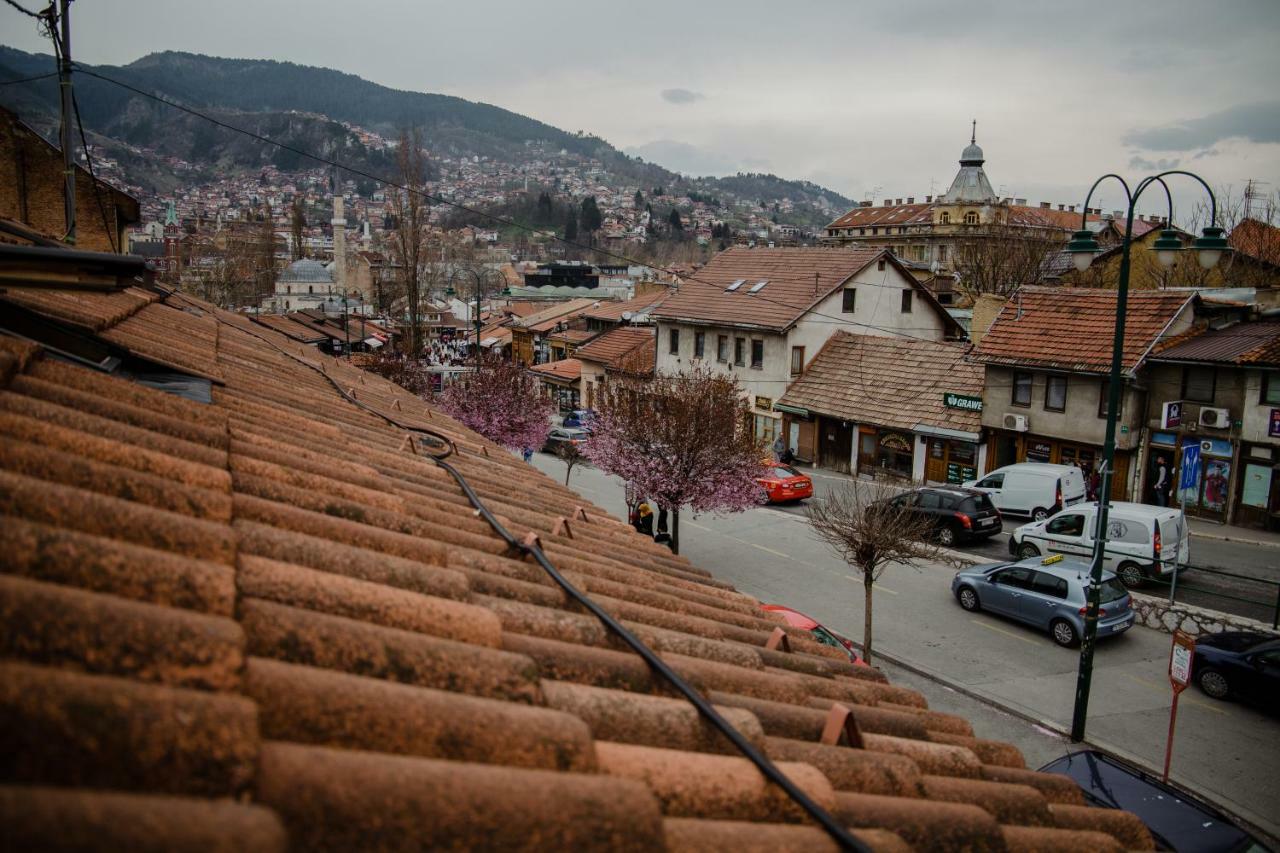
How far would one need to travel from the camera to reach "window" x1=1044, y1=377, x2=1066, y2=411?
88.4ft

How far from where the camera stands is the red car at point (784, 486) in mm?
28750

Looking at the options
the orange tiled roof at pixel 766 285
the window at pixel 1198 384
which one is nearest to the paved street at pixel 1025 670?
the window at pixel 1198 384

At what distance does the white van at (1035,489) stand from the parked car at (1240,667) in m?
10.0

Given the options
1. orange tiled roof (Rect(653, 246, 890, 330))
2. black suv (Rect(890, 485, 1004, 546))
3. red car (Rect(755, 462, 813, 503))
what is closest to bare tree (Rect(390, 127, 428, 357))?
orange tiled roof (Rect(653, 246, 890, 330))

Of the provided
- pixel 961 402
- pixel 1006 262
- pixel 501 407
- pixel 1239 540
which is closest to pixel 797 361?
pixel 961 402

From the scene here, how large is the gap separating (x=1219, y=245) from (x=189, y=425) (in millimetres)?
13639

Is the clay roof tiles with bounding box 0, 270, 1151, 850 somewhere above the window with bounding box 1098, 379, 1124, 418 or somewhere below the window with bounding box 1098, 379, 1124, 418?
above

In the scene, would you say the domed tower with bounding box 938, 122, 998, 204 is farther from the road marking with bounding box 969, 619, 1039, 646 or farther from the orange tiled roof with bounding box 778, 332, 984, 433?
the road marking with bounding box 969, 619, 1039, 646

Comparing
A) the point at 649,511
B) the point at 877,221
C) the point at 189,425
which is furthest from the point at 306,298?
the point at 189,425

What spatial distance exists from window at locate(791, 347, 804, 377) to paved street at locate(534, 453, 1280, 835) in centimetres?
1430

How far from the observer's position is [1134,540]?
19016mm

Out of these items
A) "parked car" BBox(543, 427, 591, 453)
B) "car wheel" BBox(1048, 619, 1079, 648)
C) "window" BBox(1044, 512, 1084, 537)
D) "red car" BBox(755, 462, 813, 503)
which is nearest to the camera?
"car wheel" BBox(1048, 619, 1079, 648)

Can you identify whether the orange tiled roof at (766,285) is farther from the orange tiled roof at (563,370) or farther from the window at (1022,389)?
the window at (1022,389)

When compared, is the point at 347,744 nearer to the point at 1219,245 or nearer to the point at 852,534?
the point at 1219,245
